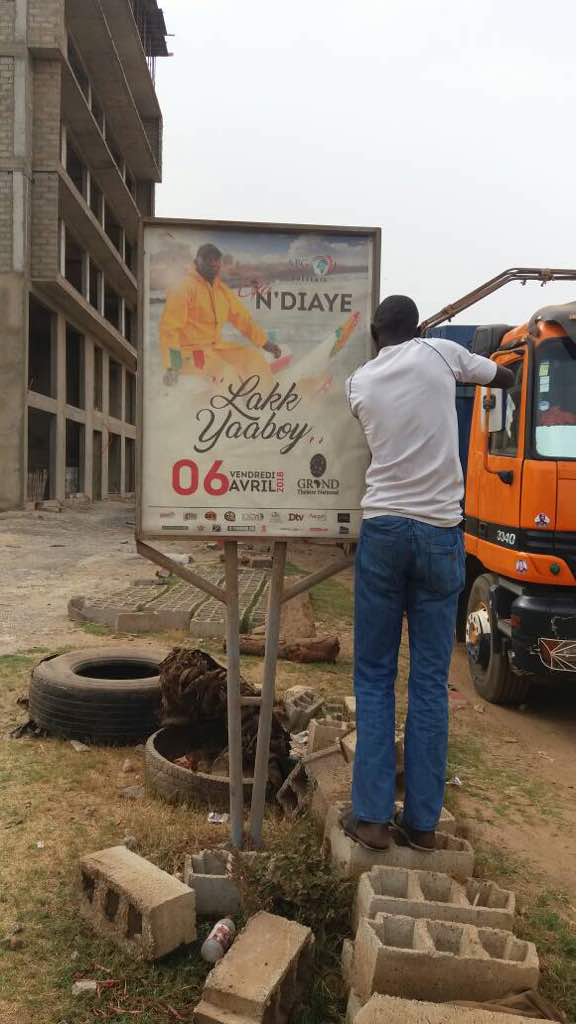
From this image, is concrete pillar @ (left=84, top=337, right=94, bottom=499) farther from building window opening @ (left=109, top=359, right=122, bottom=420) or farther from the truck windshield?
the truck windshield

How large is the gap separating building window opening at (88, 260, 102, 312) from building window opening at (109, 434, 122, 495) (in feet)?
23.4

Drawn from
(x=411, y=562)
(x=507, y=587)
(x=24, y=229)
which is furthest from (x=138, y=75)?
(x=411, y=562)

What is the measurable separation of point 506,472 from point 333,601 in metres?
5.20

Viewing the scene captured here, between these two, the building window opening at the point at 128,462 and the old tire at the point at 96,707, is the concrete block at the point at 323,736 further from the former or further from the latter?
the building window opening at the point at 128,462

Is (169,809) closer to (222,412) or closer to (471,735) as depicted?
(222,412)

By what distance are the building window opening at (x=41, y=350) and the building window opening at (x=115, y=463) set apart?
710cm

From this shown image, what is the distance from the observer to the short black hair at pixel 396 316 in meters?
3.08

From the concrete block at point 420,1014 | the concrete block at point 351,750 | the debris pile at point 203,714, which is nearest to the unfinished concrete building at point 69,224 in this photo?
the debris pile at point 203,714

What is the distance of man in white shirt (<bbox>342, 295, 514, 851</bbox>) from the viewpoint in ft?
9.65

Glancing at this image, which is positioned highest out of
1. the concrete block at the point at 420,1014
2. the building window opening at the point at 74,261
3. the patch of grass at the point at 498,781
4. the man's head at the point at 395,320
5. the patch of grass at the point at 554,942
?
the building window opening at the point at 74,261

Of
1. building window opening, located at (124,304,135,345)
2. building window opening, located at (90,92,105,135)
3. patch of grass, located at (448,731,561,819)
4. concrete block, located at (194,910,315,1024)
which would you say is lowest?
patch of grass, located at (448,731,561,819)

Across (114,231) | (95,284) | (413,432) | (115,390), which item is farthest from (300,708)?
(115,390)

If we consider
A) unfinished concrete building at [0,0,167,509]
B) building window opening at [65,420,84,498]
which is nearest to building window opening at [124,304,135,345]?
unfinished concrete building at [0,0,167,509]

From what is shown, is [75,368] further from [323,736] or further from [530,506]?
[323,736]
